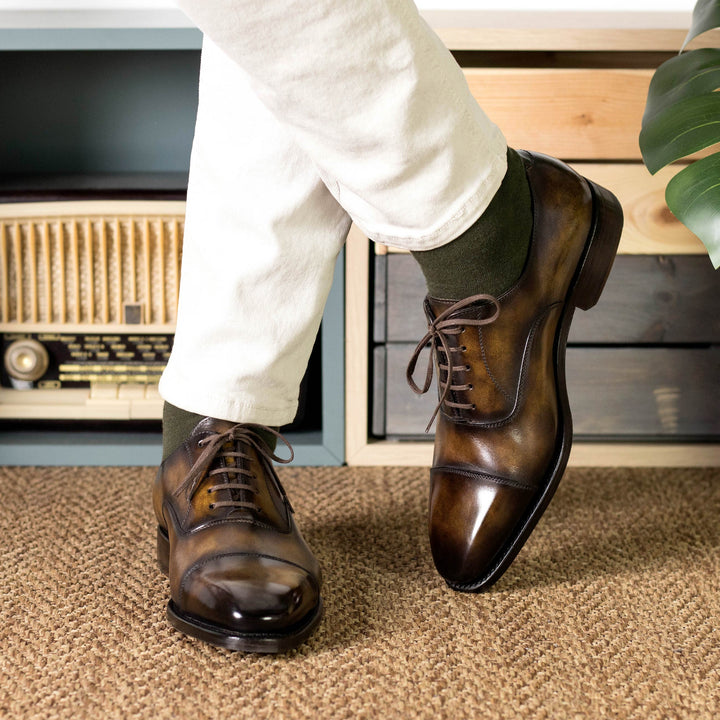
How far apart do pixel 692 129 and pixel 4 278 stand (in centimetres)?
81

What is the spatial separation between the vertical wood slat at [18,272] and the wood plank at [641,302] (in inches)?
17.6

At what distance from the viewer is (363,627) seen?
63 centimetres

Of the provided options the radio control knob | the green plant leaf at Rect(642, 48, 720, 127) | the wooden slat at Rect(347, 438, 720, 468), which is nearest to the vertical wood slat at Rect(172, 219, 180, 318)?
the radio control knob

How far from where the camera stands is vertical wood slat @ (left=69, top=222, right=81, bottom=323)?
997 mm

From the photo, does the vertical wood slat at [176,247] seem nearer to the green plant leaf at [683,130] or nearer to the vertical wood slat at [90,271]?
the vertical wood slat at [90,271]

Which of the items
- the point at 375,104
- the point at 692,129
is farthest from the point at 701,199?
the point at 375,104

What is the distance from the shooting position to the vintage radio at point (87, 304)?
100cm

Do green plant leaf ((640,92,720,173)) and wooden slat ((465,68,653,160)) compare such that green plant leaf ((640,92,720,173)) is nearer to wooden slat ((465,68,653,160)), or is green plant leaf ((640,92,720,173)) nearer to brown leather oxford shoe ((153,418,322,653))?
wooden slat ((465,68,653,160))

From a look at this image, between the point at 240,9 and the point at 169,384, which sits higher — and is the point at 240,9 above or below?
above

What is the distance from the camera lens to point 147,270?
1.02 metres

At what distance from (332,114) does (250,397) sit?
0.84ft

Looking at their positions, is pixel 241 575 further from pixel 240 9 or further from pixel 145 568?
pixel 240 9

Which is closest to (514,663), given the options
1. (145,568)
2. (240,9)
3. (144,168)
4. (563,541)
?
(563,541)

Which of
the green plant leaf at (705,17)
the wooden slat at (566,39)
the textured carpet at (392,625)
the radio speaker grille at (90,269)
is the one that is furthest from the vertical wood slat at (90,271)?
the green plant leaf at (705,17)
